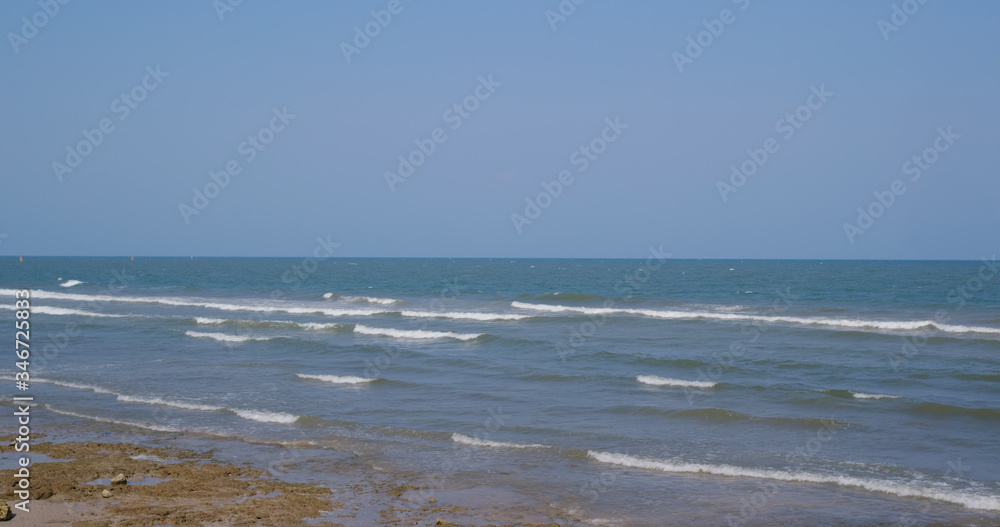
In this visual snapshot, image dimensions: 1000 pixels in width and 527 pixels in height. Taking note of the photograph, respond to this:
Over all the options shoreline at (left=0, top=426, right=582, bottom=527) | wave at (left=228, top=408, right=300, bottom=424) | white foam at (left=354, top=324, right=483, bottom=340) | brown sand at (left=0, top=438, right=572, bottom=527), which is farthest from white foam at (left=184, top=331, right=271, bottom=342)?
brown sand at (left=0, top=438, right=572, bottom=527)

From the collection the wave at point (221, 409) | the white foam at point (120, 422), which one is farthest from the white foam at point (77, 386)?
the white foam at point (120, 422)

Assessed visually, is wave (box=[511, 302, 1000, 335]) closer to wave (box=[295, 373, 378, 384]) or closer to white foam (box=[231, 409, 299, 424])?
wave (box=[295, 373, 378, 384])

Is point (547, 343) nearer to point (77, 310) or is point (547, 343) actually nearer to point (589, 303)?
point (589, 303)

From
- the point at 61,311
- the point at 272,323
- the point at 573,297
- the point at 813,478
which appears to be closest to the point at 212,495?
the point at 813,478

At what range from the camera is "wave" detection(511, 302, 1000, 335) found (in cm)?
2803

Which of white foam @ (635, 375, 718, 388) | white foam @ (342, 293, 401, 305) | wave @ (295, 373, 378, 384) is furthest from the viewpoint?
white foam @ (342, 293, 401, 305)

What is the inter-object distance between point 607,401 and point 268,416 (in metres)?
6.83

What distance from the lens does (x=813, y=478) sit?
1059cm

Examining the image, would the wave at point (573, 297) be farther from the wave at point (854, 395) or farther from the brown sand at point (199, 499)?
the brown sand at point (199, 499)

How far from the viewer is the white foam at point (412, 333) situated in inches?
1084

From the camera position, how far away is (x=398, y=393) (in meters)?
17.0

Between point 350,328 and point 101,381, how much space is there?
12.7 metres

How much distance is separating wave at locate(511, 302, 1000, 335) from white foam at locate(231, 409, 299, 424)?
22.1 meters

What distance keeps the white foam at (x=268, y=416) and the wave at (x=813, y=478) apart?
5937mm
